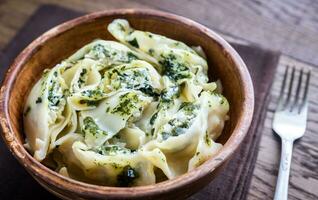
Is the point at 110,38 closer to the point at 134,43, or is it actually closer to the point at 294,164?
the point at 134,43

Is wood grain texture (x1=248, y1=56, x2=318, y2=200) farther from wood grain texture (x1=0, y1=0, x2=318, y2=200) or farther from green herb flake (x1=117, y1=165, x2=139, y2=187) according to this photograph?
green herb flake (x1=117, y1=165, x2=139, y2=187)

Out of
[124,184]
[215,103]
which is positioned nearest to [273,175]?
[215,103]

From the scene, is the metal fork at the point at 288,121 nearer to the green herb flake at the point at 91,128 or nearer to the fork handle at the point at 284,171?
the fork handle at the point at 284,171

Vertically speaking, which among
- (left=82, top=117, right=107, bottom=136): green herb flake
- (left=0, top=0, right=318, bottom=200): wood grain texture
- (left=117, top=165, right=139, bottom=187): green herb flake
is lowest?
(left=117, top=165, right=139, bottom=187): green herb flake

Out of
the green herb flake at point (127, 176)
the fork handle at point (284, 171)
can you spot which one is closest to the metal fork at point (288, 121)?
the fork handle at point (284, 171)

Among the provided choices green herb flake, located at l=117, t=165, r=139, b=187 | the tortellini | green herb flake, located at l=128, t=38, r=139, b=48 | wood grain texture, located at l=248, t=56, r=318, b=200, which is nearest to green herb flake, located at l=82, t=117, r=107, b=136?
the tortellini

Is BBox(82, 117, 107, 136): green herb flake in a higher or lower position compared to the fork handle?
lower

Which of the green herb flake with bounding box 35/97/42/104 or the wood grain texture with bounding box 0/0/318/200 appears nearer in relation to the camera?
the green herb flake with bounding box 35/97/42/104
